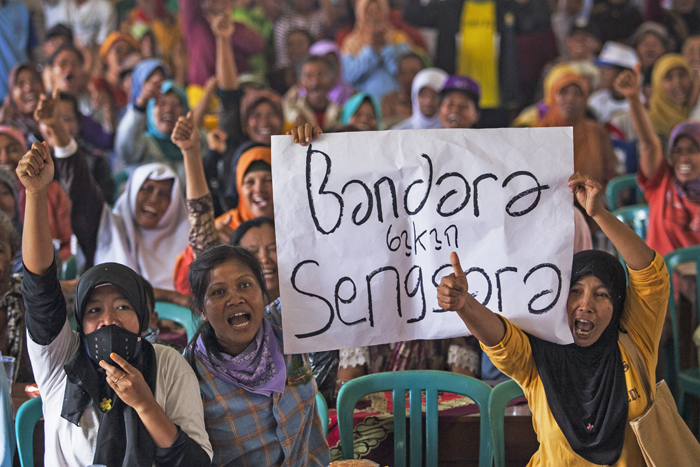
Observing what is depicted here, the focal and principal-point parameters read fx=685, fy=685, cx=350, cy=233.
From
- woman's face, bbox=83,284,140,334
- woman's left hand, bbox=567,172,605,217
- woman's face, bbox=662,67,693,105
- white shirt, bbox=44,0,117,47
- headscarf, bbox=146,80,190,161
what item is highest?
white shirt, bbox=44,0,117,47

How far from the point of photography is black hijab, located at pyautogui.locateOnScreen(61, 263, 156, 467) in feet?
5.74

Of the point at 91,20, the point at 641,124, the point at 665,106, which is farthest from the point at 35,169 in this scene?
the point at 91,20

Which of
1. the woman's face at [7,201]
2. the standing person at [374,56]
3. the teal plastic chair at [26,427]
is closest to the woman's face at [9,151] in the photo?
the woman's face at [7,201]

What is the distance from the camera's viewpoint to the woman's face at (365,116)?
Answer: 4.84m

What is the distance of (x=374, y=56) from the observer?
20.4 ft

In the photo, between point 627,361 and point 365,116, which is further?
point 365,116

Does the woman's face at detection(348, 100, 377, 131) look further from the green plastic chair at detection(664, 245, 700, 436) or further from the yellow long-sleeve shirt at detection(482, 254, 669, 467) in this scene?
the yellow long-sleeve shirt at detection(482, 254, 669, 467)

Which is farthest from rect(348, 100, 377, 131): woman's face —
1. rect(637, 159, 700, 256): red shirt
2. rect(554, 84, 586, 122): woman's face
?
rect(637, 159, 700, 256): red shirt

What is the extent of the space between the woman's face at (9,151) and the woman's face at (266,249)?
1.72 meters

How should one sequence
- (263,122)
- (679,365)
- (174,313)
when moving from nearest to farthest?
(174,313) → (679,365) → (263,122)

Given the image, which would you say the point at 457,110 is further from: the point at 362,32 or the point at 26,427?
the point at 26,427

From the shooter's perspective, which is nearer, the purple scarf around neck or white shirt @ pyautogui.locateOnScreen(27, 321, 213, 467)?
white shirt @ pyautogui.locateOnScreen(27, 321, 213, 467)

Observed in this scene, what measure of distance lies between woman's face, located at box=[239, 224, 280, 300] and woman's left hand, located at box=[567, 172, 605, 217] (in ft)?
3.83

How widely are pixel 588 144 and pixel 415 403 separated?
2852mm
